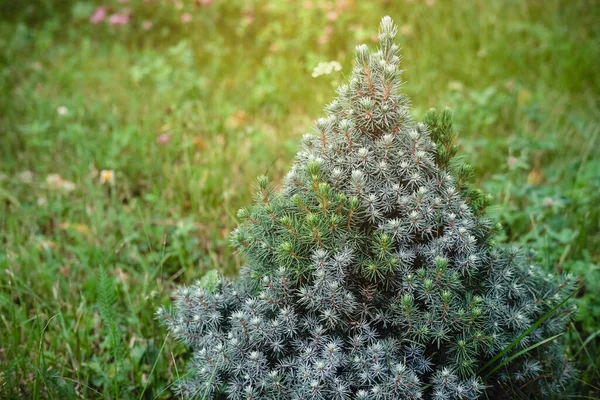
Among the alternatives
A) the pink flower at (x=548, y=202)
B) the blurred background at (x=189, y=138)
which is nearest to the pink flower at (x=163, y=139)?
the blurred background at (x=189, y=138)

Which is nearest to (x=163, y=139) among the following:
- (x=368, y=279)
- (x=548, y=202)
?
(x=368, y=279)

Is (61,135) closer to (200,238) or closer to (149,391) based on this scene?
(200,238)

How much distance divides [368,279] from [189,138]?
2.55m

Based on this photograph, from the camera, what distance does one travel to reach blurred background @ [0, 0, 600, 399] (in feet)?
8.78

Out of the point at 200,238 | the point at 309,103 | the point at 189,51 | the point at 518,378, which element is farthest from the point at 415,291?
the point at 189,51

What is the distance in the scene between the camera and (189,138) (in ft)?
13.5

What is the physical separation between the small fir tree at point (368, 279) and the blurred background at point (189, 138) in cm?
34

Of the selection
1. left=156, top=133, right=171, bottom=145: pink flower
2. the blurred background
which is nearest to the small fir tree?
the blurred background

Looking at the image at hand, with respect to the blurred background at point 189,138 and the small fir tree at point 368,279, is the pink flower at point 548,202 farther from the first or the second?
the small fir tree at point 368,279

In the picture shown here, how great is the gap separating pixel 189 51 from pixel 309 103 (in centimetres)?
140

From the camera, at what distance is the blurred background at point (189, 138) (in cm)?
268

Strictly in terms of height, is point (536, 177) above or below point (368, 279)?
above

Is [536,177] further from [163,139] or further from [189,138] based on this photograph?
[163,139]

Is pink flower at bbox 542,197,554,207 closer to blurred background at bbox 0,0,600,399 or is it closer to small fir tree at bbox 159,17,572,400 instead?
blurred background at bbox 0,0,600,399
